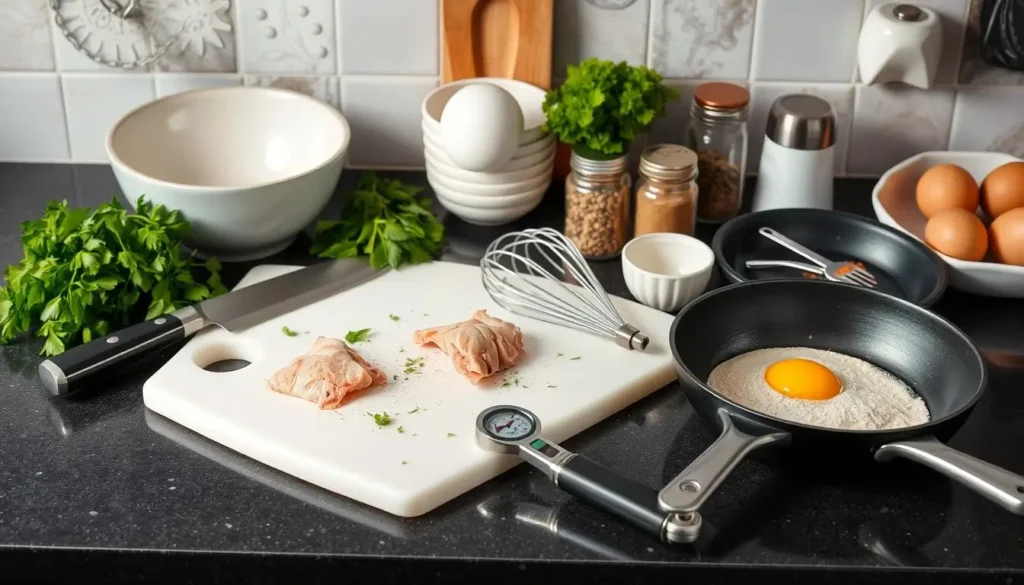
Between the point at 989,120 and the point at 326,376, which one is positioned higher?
the point at 989,120

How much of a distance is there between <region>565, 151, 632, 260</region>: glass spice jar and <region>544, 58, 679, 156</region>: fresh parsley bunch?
0.02m

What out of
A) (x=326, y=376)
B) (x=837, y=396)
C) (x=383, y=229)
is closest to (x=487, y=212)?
(x=383, y=229)

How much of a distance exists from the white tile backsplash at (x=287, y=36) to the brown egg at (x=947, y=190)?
715 millimetres

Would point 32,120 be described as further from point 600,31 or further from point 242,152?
point 600,31

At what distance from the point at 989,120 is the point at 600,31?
1.62 feet

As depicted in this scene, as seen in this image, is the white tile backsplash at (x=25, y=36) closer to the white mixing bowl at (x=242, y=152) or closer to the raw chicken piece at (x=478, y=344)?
the white mixing bowl at (x=242, y=152)

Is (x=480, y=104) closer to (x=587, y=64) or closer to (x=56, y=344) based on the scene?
(x=587, y=64)

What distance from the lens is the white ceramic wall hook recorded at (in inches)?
51.1

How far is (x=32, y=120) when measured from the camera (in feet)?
4.77

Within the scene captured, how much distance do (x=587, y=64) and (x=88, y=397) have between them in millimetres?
607

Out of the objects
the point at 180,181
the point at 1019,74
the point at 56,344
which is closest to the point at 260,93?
the point at 180,181

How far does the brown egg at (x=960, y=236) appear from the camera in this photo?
117cm

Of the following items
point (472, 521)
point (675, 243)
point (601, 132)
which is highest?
point (601, 132)

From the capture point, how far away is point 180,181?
135 centimetres
